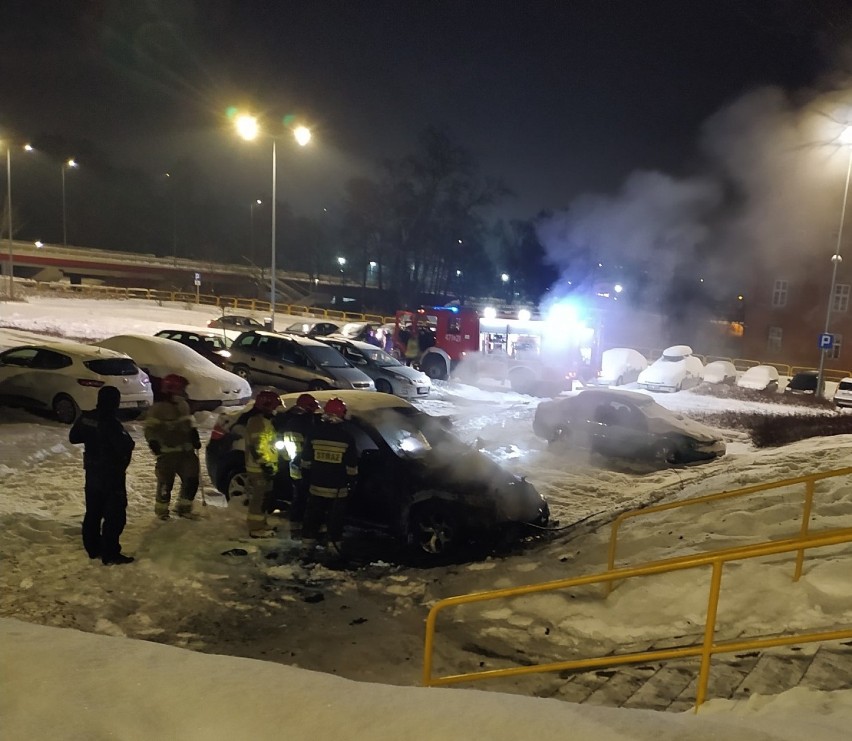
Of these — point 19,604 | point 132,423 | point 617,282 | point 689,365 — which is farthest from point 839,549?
point 617,282

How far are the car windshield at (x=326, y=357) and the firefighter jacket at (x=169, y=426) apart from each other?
755 centimetres

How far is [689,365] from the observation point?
23.3 metres

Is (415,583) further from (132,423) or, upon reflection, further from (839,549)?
(132,423)

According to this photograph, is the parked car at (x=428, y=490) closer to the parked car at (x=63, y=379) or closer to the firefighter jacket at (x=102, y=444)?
the firefighter jacket at (x=102, y=444)

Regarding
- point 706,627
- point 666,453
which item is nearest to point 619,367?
point 666,453

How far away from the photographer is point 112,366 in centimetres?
1074

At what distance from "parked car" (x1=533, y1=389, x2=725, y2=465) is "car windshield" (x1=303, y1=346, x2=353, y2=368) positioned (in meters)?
4.80

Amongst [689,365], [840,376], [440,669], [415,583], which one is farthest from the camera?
[840,376]

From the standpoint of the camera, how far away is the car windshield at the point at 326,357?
14.4 metres

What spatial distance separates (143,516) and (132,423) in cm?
477

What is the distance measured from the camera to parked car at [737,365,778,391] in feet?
77.4

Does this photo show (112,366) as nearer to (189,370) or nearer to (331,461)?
(189,370)

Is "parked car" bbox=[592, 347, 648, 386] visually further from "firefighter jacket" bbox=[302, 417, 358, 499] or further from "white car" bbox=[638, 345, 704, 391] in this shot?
"firefighter jacket" bbox=[302, 417, 358, 499]

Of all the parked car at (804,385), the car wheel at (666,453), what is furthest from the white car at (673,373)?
the car wheel at (666,453)
